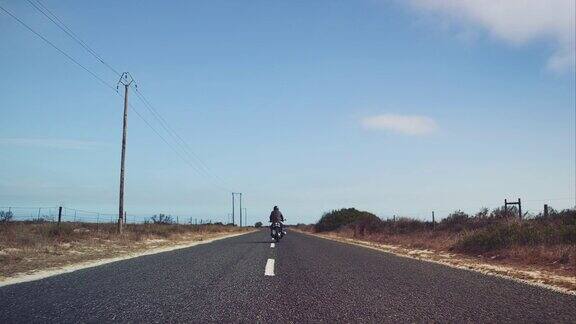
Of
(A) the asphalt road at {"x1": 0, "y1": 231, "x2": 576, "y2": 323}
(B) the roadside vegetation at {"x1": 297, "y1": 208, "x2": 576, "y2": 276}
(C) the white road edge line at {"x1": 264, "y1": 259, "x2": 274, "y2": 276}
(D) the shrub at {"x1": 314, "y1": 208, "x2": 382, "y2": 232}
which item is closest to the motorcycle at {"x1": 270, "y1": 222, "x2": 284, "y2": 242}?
(B) the roadside vegetation at {"x1": 297, "y1": 208, "x2": 576, "y2": 276}

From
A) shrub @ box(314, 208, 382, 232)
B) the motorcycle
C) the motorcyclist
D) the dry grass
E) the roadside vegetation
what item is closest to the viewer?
the dry grass

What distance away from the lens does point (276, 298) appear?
18.6 feet

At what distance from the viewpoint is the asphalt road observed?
15.3 ft

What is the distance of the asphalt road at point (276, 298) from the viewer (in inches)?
183

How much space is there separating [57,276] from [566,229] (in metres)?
15.6

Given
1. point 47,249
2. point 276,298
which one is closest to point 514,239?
point 276,298

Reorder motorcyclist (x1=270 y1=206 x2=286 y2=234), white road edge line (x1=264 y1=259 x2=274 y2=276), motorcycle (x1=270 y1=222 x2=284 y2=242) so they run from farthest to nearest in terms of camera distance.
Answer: motorcyclist (x1=270 y1=206 x2=286 y2=234) → motorcycle (x1=270 y1=222 x2=284 y2=242) → white road edge line (x1=264 y1=259 x2=274 y2=276)

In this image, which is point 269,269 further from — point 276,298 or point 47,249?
point 47,249

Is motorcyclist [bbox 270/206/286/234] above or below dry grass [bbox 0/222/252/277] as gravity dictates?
above

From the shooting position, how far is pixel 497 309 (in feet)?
17.1

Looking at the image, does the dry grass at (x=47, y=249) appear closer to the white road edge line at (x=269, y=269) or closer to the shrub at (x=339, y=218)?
the white road edge line at (x=269, y=269)

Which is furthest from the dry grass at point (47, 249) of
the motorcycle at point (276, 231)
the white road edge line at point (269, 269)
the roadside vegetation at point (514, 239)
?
the roadside vegetation at point (514, 239)

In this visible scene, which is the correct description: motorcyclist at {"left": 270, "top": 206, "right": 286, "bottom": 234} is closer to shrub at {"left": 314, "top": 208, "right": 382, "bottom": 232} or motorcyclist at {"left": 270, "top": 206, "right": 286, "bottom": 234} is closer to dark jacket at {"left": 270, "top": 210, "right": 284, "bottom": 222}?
dark jacket at {"left": 270, "top": 210, "right": 284, "bottom": 222}

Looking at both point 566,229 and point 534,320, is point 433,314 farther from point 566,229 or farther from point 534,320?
point 566,229
